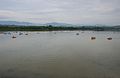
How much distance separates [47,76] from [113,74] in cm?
452

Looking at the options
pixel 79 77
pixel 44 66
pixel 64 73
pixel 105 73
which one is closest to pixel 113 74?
pixel 105 73

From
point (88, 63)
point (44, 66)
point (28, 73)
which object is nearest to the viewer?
point (28, 73)

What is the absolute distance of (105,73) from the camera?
12.1m

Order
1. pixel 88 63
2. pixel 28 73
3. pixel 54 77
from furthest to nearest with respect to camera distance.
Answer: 1. pixel 88 63
2. pixel 28 73
3. pixel 54 77

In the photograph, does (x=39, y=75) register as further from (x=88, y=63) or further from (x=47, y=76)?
(x=88, y=63)

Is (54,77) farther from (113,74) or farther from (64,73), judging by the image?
(113,74)

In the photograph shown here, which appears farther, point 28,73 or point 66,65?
point 66,65

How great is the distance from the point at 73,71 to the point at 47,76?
7.33ft

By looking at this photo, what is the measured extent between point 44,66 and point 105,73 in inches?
197

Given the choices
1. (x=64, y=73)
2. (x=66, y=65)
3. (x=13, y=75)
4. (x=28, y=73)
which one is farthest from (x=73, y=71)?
(x=13, y=75)

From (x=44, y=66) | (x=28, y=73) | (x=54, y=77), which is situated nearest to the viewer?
(x=54, y=77)

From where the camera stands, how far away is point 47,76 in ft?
37.1

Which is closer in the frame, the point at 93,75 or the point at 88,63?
the point at 93,75

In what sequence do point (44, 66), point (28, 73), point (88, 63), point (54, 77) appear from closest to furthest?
point (54, 77), point (28, 73), point (44, 66), point (88, 63)
